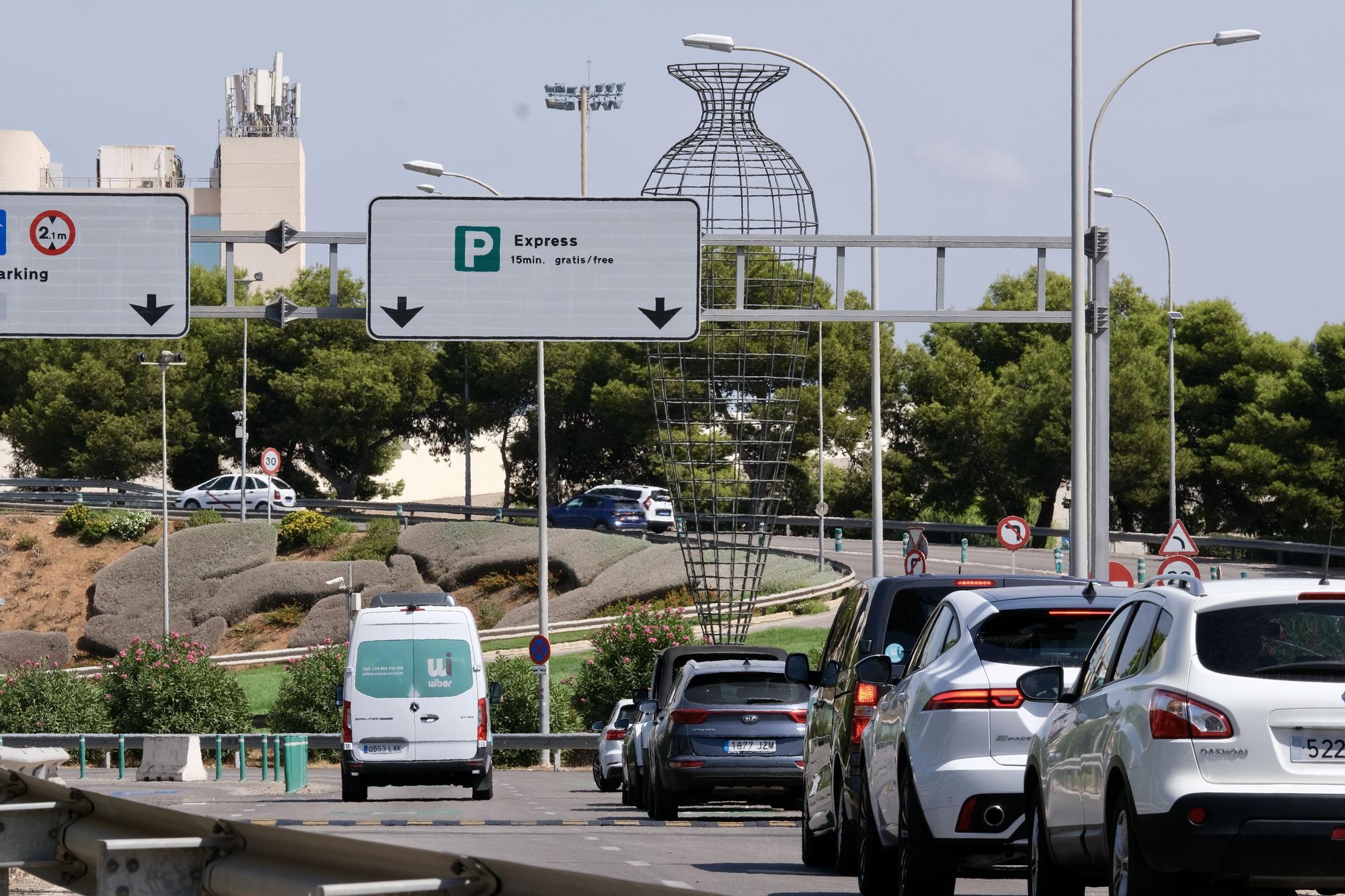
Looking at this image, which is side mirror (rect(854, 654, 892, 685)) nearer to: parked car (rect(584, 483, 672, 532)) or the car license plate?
the car license plate

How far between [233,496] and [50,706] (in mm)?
40732

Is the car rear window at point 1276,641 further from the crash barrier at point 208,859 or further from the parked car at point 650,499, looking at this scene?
the parked car at point 650,499

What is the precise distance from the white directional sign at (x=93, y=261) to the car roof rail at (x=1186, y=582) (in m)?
18.6

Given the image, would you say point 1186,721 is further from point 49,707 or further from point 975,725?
point 49,707

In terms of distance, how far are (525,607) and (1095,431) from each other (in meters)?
36.2

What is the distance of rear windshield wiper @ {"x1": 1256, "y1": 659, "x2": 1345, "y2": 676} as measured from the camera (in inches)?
304

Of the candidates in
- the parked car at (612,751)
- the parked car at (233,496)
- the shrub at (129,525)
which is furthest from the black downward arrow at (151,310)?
the parked car at (233,496)

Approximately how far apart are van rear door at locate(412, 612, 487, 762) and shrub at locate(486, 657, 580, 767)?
1568 centimetres

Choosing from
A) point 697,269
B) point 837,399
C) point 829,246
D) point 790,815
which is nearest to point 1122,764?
point 790,815

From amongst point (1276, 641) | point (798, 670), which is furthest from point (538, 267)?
point (1276, 641)

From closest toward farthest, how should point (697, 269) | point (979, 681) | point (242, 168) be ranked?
point (979, 681), point (697, 269), point (242, 168)

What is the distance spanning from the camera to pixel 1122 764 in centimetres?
805

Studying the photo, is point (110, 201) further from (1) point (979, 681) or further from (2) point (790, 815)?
(1) point (979, 681)

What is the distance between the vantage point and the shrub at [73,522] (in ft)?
251
